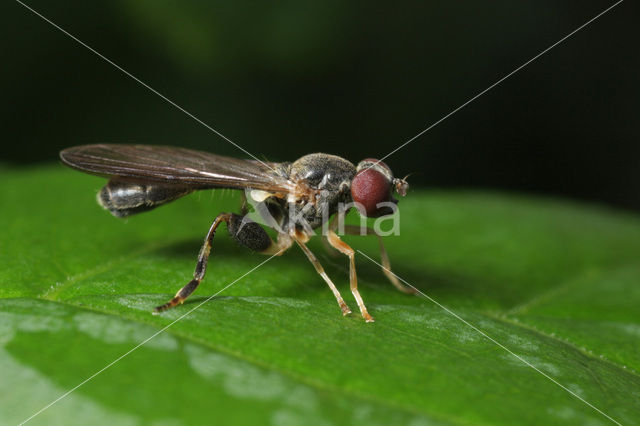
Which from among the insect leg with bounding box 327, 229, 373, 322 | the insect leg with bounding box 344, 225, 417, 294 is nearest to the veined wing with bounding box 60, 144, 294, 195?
the insect leg with bounding box 327, 229, 373, 322

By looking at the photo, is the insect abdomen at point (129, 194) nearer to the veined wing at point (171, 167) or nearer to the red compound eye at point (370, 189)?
the veined wing at point (171, 167)

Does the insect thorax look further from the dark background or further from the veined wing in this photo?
the dark background

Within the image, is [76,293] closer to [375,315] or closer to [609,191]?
[375,315]

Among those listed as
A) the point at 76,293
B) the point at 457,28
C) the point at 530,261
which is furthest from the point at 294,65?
the point at 76,293

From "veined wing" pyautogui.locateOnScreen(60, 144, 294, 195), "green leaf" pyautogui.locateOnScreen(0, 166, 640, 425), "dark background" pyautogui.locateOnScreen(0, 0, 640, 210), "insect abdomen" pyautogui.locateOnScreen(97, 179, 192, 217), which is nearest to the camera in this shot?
"green leaf" pyautogui.locateOnScreen(0, 166, 640, 425)

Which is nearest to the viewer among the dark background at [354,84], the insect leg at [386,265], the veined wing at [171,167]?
the veined wing at [171,167]

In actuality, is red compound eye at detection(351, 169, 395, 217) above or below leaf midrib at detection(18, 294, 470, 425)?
above

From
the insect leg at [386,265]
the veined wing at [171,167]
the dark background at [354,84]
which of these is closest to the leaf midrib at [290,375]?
the veined wing at [171,167]
